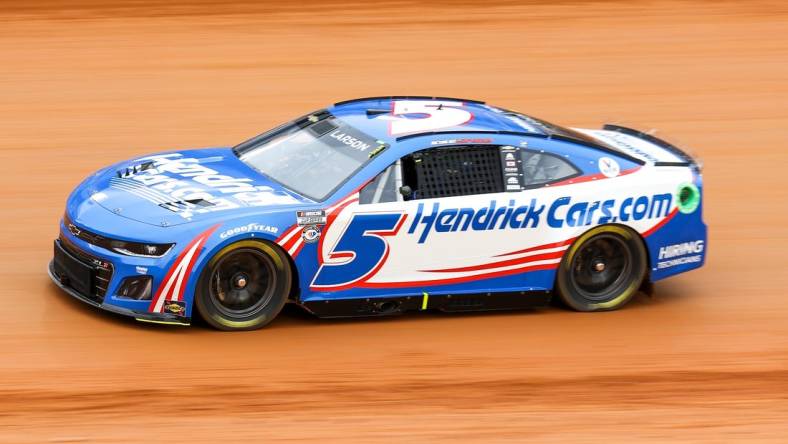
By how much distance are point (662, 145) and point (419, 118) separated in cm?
220

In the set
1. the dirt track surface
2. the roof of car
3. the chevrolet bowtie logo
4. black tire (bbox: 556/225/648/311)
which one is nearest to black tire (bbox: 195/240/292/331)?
the dirt track surface

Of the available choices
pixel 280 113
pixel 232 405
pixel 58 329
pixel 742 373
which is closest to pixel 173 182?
pixel 58 329

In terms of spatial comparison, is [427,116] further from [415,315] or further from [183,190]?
[183,190]

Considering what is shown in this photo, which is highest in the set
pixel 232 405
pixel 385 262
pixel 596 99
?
pixel 596 99

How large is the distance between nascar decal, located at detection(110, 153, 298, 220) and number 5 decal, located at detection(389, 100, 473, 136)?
1051 millimetres

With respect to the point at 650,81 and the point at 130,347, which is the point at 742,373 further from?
the point at 650,81

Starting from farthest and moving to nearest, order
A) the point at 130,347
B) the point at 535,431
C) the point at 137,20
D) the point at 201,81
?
the point at 137,20 < the point at 201,81 < the point at 130,347 < the point at 535,431

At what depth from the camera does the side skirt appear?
29.7 ft

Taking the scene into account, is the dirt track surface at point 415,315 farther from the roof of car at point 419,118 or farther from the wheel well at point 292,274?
the roof of car at point 419,118

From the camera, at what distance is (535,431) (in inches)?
304

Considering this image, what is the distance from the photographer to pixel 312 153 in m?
9.55

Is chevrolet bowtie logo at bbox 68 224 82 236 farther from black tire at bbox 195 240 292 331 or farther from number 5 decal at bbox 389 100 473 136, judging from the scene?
number 5 decal at bbox 389 100 473 136

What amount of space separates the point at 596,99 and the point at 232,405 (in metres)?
9.42

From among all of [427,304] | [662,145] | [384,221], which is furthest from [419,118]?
[662,145]
